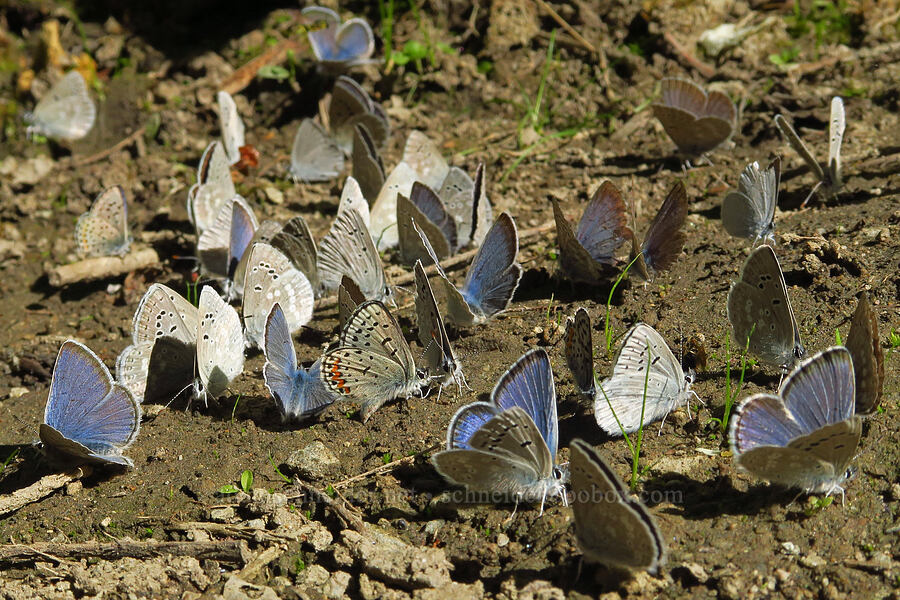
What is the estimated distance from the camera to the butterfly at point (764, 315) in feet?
14.2

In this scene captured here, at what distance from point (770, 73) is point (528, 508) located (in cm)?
537

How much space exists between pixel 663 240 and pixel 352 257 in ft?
6.87

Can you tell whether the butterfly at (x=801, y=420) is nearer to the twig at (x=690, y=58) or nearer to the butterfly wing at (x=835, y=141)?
the butterfly wing at (x=835, y=141)

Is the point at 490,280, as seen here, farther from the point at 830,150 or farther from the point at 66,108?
the point at 66,108

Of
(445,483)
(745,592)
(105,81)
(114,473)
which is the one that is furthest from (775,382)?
(105,81)

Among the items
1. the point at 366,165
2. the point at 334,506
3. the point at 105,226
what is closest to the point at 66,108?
the point at 105,226

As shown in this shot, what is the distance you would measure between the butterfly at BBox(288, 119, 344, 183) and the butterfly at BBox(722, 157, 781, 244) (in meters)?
3.55

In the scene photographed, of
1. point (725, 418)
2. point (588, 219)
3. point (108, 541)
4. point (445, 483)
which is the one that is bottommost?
point (108, 541)

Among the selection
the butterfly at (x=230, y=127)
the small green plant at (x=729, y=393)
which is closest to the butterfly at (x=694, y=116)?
the small green plant at (x=729, y=393)

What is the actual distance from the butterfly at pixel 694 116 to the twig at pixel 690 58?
1130mm

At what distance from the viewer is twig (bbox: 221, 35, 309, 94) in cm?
852

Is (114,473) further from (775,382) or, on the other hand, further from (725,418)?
(775,382)

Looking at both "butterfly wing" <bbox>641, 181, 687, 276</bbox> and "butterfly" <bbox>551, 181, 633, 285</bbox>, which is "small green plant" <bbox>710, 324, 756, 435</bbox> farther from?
"butterfly" <bbox>551, 181, 633, 285</bbox>

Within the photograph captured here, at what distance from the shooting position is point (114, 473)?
4750 millimetres
